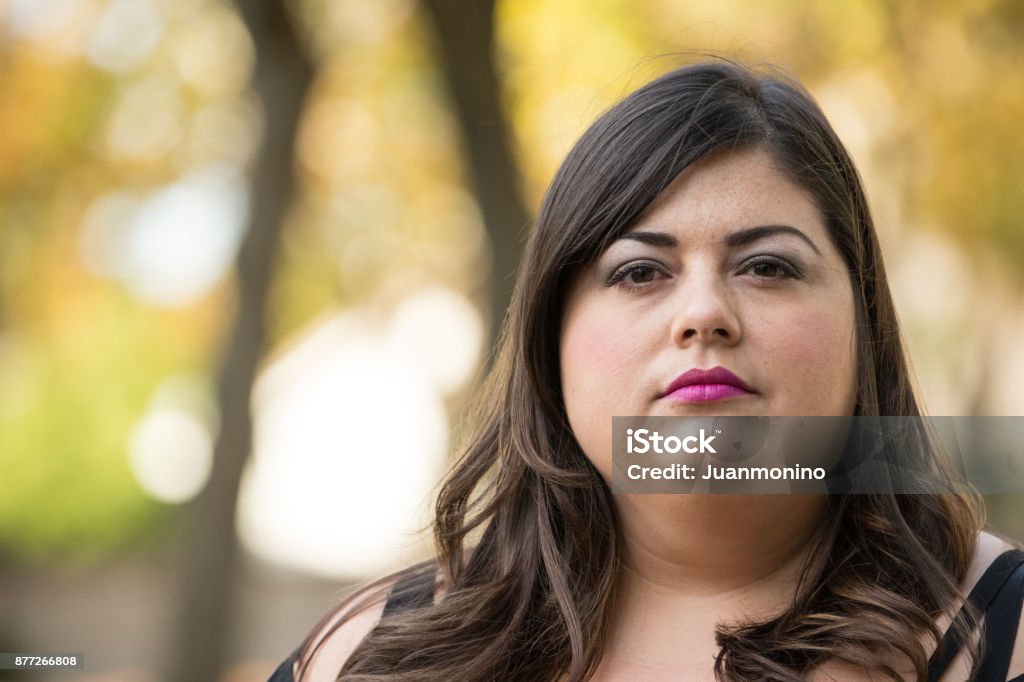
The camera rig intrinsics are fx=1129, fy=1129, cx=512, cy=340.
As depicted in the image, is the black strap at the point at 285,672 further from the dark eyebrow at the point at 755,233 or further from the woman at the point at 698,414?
the dark eyebrow at the point at 755,233

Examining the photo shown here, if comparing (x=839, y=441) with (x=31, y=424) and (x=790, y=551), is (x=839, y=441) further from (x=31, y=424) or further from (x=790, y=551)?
(x=31, y=424)

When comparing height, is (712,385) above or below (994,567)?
above

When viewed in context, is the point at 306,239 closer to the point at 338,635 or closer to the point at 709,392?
the point at 338,635

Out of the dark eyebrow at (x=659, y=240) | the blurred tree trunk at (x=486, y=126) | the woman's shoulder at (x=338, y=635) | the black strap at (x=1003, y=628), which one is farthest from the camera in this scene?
the blurred tree trunk at (x=486, y=126)

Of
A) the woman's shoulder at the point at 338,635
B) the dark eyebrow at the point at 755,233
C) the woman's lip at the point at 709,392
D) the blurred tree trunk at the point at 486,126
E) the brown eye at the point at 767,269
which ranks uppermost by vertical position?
the blurred tree trunk at the point at 486,126

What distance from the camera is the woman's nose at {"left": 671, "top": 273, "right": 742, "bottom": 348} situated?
6.53 feet

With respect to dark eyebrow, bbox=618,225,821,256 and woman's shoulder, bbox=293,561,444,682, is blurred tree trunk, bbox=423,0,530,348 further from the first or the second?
dark eyebrow, bbox=618,225,821,256

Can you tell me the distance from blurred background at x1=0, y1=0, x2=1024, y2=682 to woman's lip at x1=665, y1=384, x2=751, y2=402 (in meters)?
0.87

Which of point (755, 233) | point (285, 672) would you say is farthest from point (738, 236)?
point (285, 672)

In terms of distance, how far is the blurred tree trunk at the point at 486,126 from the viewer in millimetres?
4988

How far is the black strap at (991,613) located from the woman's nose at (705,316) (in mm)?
626

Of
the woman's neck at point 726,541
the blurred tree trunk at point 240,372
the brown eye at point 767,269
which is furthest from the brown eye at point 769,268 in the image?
the blurred tree trunk at point 240,372

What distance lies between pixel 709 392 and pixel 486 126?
11.6 feet

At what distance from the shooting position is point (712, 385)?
1.98m
